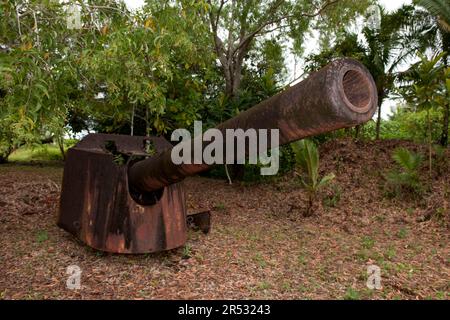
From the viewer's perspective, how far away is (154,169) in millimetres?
3199

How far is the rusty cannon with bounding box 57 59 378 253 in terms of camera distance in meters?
1.64

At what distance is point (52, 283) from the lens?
367cm

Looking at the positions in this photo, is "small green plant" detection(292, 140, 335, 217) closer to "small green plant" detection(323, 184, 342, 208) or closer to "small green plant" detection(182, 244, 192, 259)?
"small green plant" detection(323, 184, 342, 208)

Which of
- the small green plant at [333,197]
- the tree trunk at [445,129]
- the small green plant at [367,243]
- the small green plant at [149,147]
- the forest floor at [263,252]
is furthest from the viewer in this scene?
the tree trunk at [445,129]

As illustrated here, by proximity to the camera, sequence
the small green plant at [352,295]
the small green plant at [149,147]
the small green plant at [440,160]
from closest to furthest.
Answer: the small green plant at [352,295] < the small green plant at [149,147] < the small green plant at [440,160]

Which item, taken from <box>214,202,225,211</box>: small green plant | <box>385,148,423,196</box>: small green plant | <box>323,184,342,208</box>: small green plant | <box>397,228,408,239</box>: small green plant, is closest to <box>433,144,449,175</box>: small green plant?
<box>385,148,423,196</box>: small green plant

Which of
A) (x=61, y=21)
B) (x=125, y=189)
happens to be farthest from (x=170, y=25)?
(x=125, y=189)

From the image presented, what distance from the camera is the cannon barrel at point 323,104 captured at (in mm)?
1593

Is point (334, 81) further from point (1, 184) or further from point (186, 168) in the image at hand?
point (1, 184)

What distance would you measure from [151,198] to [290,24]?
753cm

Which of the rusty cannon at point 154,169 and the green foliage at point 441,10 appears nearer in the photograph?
the rusty cannon at point 154,169

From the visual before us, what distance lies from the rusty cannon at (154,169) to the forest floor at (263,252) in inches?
13.2

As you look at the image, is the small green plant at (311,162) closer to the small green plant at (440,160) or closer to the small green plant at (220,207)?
the small green plant at (220,207)

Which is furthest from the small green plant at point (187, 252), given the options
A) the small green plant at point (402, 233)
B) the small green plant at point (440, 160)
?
the small green plant at point (440, 160)
